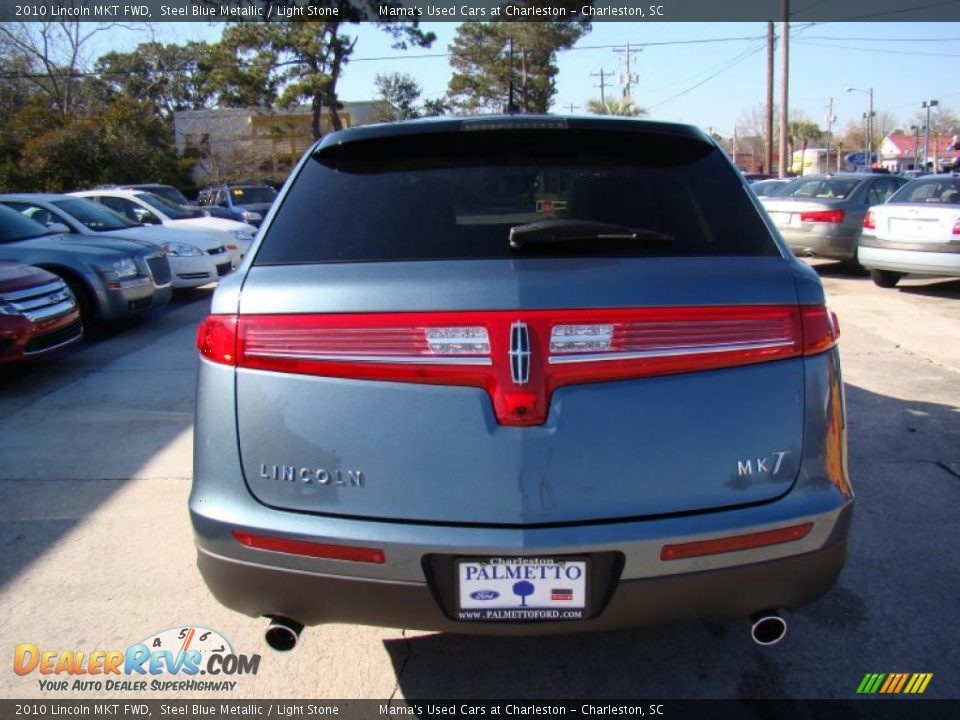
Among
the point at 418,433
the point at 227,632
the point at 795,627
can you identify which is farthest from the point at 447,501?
the point at 795,627

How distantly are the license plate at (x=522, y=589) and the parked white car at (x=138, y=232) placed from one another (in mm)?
9145

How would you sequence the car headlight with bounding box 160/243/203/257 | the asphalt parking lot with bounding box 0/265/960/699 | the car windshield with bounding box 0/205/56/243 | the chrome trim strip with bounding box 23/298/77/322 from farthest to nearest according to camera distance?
1. the car headlight with bounding box 160/243/203/257
2. the car windshield with bounding box 0/205/56/243
3. the chrome trim strip with bounding box 23/298/77/322
4. the asphalt parking lot with bounding box 0/265/960/699

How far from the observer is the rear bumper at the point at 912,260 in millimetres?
9578

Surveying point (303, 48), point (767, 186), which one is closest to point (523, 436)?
point (767, 186)

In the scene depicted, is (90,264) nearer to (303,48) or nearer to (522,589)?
(522,589)

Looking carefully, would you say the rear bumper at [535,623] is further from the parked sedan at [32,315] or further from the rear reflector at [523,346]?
the parked sedan at [32,315]

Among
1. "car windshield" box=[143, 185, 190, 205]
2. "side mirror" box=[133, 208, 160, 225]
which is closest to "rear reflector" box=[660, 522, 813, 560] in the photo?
"side mirror" box=[133, 208, 160, 225]

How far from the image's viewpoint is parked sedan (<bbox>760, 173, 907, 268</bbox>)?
11.9 metres

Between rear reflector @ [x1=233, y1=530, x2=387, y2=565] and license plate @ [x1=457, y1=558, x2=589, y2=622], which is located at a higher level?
rear reflector @ [x1=233, y1=530, x2=387, y2=565]

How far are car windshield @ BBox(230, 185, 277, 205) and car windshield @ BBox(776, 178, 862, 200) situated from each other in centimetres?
1322

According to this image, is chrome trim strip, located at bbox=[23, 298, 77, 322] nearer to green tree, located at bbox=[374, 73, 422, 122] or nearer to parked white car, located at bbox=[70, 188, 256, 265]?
parked white car, located at bbox=[70, 188, 256, 265]

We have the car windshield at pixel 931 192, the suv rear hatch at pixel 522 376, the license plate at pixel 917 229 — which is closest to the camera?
the suv rear hatch at pixel 522 376

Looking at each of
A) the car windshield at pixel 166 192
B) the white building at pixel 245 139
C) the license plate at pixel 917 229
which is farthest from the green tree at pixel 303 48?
the license plate at pixel 917 229

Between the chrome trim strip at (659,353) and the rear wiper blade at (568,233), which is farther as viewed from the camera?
the rear wiper blade at (568,233)
